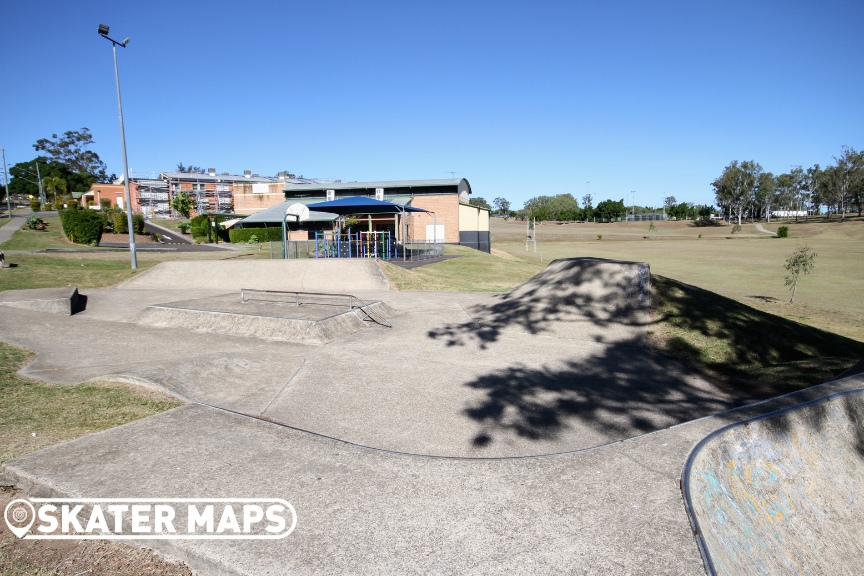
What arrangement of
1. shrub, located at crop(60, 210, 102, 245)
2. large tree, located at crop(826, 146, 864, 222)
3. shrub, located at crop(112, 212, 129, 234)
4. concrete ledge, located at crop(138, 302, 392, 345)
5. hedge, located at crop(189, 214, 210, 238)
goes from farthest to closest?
large tree, located at crop(826, 146, 864, 222) → hedge, located at crop(189, 214, 210, 238) → shrub, located at crop(112, 212, 129, 234) → shrub, located at crop(60, 210, 102, 245) → concrete ledge, located at crop(138, 302, 392, 345)

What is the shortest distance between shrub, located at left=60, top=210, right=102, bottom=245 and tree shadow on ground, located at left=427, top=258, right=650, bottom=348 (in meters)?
32.6

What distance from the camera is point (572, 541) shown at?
3.22m

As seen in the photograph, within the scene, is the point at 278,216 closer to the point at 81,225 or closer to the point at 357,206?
→ the point at 81,225

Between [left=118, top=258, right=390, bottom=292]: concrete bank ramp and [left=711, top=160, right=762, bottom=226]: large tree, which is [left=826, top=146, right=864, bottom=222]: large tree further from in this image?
[left=118, top=258, right=390, bottom=292]: concrete bank ramp

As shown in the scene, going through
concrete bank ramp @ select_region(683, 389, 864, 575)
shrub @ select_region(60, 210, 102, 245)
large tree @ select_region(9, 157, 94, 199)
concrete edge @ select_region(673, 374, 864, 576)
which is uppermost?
large tree @ select_region(9, 157, 94, 199)

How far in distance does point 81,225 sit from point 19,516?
122ft

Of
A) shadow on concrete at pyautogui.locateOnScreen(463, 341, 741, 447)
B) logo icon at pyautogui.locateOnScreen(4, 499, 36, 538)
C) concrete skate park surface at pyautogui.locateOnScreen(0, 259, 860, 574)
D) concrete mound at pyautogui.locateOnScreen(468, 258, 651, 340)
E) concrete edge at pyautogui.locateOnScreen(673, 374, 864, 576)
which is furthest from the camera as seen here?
concrete mound at pyautogui.locateOnScreen(468, 258, 651, 340)

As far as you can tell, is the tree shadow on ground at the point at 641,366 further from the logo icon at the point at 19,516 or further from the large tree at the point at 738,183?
the large tree at the point at 738,183

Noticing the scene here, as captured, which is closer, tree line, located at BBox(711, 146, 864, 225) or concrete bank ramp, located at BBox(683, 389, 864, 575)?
concrete bank ramp, located at BBox(683, 389, 864, 575)

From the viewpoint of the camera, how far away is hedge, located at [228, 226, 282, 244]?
4412 centimetres

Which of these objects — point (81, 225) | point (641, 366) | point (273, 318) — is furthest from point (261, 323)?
point (81, 225)

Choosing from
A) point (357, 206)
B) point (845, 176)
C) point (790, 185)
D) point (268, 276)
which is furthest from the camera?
point (790, 185)

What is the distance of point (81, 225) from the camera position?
3431cm

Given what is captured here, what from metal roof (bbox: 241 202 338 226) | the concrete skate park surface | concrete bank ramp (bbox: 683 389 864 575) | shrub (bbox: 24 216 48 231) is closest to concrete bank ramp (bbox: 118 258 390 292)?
the concrete skate park surface
